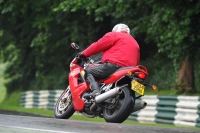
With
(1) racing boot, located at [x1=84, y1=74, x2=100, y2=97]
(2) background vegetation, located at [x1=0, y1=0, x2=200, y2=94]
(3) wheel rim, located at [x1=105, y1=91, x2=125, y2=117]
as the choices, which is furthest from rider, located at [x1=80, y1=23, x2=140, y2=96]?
(2) background vegetation, located at [x1=0, y1=0, x2=200, y2=94]

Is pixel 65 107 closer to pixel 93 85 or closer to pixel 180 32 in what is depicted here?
pixel 93 85

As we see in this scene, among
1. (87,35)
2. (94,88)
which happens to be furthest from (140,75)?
(87,35)

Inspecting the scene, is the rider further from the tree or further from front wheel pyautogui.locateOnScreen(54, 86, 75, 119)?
the tree

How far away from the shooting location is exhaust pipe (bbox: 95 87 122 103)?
10.4m

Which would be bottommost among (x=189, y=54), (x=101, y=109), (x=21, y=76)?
(x=101, y=109)

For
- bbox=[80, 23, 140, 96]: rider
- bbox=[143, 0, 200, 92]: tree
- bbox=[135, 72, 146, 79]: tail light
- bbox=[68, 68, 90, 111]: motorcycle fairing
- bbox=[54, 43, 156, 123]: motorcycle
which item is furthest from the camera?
bbox=[143, 0, 200, 92]: tree

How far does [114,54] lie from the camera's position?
11117 millimetres

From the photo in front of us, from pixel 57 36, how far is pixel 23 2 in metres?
4.24

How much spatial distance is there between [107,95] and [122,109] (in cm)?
42

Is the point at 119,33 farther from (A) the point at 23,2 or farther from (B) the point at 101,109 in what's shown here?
(A) the point at 23,2

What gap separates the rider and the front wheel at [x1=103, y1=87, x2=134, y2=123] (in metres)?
0.54

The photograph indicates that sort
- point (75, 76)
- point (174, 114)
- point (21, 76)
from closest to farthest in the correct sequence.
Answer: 1. point (75, 76)
2. point (174, 114)
3. point (21, 76)

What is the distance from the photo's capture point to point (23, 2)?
1105 inches

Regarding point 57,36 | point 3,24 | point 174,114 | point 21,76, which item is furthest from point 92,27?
point 174,114
